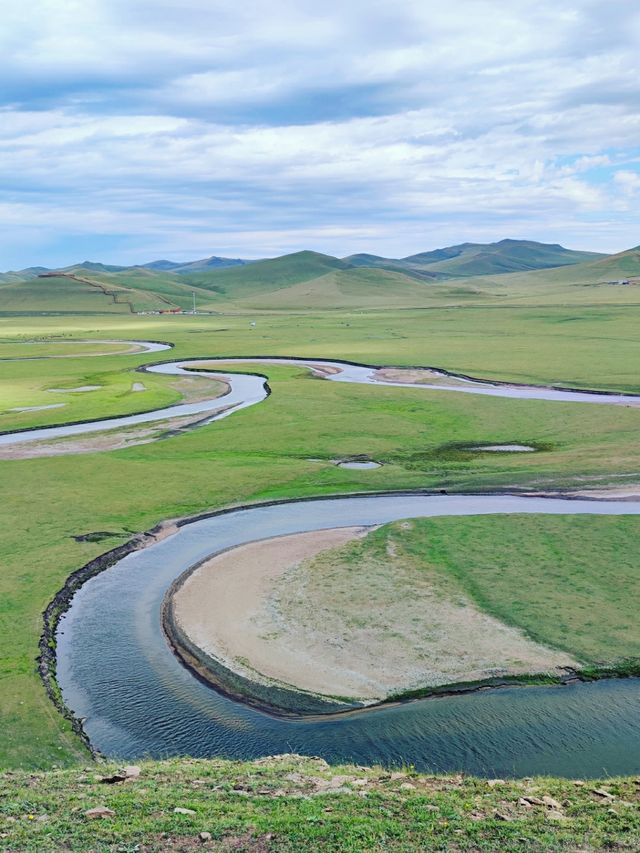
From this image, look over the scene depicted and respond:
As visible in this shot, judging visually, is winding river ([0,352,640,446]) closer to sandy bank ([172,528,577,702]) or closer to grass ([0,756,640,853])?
sandy bank ([172,528,577,702])

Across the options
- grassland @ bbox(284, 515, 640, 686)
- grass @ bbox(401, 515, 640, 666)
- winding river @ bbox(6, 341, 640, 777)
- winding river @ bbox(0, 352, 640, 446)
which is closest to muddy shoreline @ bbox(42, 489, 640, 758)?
winding river @ bbox(6, 341, 640, 777)

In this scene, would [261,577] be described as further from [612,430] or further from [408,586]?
[612,430]

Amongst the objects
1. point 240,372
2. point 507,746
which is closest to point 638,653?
point 507,746

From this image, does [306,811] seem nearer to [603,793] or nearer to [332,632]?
[603,793]

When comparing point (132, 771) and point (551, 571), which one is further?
point (551, 571)

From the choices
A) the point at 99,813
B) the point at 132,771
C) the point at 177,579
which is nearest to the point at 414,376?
the point at 177,579

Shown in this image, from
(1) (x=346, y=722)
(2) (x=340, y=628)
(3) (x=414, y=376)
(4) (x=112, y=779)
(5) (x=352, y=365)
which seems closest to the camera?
Answer: (4) (x=112, y=779)
